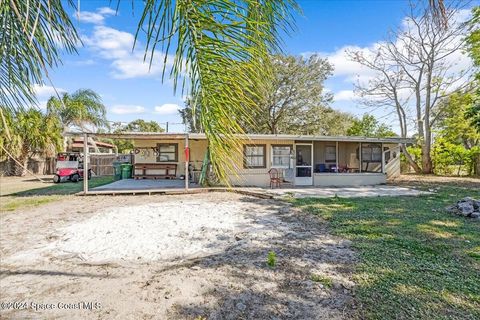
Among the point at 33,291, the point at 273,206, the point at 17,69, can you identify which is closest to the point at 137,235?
the point at 33,291

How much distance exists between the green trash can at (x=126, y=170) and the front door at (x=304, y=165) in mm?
Answer: 10305

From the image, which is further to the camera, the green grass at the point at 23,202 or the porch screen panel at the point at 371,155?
the porch screen panel at the point at 371,155

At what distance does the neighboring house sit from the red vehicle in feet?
A: 10.7

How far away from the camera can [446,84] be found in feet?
65.0

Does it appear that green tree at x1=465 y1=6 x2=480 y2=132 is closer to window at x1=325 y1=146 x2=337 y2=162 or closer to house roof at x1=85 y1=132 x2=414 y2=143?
house roof at x1=85 y1=132 x2=414 y2=143

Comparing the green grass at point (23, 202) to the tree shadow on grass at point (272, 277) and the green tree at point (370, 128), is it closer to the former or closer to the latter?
the tree shadow on grass at point (272, 277)

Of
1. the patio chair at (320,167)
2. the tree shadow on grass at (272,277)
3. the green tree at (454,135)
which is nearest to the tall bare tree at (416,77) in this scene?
the green tree at (454,135)

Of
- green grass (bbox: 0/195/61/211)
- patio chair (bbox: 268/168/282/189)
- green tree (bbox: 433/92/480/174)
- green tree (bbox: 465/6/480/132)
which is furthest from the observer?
green tree (bbox: 433/92/480/174)

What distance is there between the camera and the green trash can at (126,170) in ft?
56.2

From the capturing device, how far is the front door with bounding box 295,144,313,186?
47.7ft

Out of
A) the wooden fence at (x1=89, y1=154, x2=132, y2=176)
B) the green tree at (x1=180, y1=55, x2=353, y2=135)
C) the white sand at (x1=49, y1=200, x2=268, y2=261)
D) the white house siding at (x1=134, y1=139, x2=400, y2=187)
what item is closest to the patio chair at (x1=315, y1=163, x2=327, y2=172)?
the white house siding at (x1=134, y1=139, x2=400, y2=187)

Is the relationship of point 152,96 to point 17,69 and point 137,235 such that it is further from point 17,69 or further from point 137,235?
point 137,235

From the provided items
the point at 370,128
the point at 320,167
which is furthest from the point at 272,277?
the point at 370,128

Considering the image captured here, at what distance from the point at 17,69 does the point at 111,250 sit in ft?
15.7
